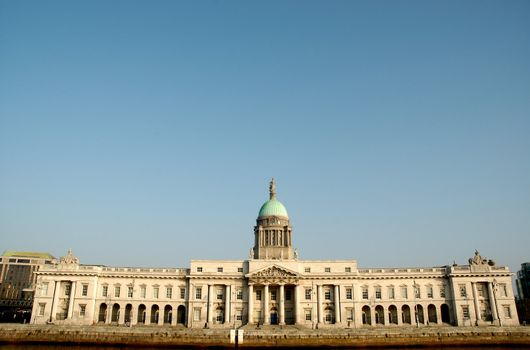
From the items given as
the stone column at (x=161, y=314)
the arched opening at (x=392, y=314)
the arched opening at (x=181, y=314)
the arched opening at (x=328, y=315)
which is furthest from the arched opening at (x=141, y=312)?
the arched opening at (x=392, y=314)

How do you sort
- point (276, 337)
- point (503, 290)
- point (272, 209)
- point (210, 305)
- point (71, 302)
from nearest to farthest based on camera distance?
1. point (276, 337)
2. point (503, 290)
3. point (71, 302)
4. point (210, 305)
5. point (272, 209)

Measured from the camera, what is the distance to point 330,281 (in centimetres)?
7981

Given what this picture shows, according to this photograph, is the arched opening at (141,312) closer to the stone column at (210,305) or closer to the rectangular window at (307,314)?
the stone column at (210,305)

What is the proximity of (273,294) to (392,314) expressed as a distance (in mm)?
21657

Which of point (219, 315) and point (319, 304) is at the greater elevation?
point (319, 304)

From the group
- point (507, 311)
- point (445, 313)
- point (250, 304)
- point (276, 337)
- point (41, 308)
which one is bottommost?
point (276, 337)

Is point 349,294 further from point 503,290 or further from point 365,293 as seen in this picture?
point 503,290

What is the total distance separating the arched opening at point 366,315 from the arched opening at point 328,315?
5717 millimetres

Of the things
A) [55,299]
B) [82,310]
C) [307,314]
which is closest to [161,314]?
[82,310]

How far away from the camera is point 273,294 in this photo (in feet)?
263

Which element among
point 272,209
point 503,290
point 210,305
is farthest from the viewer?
point 272,209

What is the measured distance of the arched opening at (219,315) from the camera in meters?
78.6

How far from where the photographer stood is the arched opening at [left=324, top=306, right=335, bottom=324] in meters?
78.1

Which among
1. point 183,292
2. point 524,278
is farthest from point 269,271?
point 524,278
